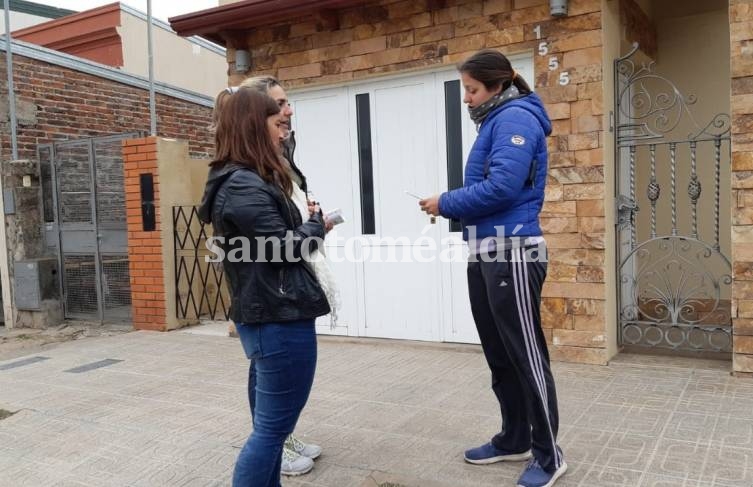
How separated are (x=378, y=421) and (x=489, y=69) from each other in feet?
7.05

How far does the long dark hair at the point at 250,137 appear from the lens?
98.8 inches

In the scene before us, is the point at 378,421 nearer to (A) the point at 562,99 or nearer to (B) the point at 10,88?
(A) the point at 562,99

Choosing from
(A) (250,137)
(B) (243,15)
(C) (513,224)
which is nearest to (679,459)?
(C) (513,224)

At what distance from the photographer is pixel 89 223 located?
774 centimetres

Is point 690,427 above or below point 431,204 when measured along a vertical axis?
below

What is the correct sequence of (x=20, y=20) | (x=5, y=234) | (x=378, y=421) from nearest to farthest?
(x=378, y=421), (x=5, y=234), (x=20, y=20)

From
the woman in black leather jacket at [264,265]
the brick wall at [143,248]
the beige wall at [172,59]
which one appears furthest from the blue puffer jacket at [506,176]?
the beige wall at [172,59]

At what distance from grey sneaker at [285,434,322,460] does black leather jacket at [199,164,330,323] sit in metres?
1.14

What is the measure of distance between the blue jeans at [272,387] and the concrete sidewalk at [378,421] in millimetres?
766

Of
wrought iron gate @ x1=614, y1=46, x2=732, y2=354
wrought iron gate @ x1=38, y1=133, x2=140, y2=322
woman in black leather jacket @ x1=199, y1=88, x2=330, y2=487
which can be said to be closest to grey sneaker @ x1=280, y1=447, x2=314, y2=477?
woman in black leather jacket @ x1=199, y1=88, x2=330, y2=487

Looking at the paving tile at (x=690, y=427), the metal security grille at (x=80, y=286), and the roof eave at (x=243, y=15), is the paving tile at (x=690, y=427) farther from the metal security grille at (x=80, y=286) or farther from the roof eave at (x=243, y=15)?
the metal security grille at (x=80, y=286)

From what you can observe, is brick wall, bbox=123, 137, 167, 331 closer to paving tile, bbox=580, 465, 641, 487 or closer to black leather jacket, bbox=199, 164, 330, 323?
black leather jacket, bbox=199, 164, 330, 323

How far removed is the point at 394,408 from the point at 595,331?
1.72m

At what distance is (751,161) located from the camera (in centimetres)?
440
